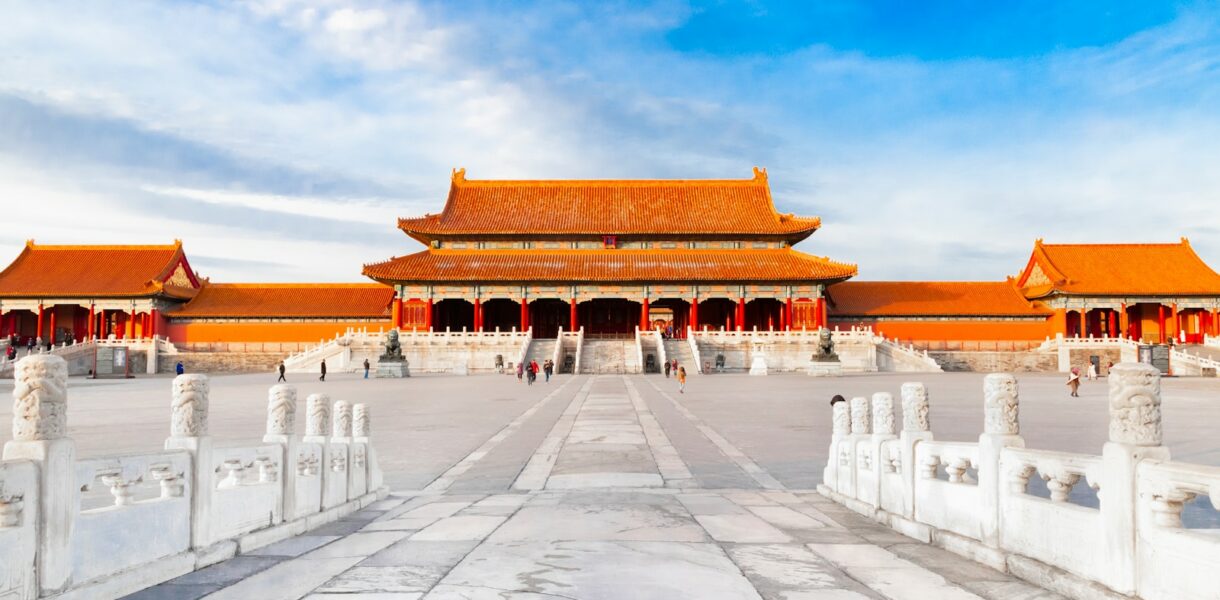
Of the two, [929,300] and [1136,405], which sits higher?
[929,300]

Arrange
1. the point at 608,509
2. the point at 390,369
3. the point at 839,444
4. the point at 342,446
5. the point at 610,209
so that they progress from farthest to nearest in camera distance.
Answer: the point at 610,209 → the point at 390,369 → the point at 839,444 → the point at 342,446 → the point at 608,509

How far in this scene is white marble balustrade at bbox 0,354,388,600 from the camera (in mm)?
4363

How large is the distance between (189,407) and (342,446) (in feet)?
9.26

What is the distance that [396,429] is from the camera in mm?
15789

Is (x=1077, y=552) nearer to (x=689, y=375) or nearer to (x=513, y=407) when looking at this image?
(x=513, y=407)

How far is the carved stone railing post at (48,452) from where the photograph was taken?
439 cm

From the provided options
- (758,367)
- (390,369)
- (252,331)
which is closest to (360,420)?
(390,369)

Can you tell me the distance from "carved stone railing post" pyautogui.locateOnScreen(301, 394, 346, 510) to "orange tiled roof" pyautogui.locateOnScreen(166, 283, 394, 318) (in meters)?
44.7

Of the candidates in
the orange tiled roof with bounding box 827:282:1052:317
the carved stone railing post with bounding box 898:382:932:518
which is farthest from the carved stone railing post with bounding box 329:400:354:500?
the orange tiled roof with bounding box 827:282:1052:317

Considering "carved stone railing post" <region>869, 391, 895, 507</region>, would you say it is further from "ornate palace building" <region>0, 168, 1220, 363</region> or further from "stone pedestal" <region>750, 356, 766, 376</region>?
"ornate palace building" <region>0, 168, 1220, 363</region>

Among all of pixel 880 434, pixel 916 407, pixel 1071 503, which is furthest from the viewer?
pixel 880 434

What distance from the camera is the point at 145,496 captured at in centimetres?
807

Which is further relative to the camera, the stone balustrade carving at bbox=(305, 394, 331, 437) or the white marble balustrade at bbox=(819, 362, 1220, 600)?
the stone balustrade carving at bbox=(305, 394, 331, 437)

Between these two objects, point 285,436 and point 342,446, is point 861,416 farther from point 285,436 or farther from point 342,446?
point 285,436
